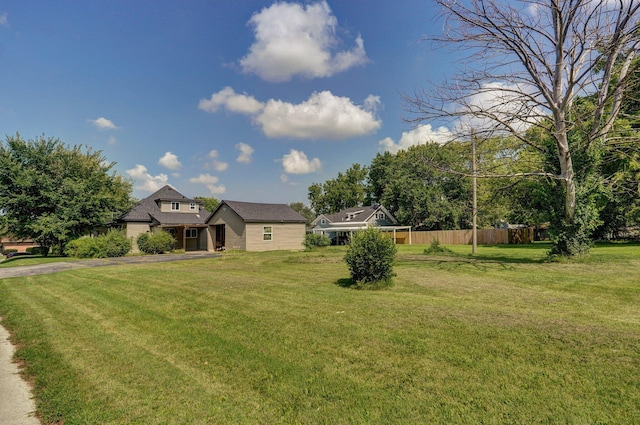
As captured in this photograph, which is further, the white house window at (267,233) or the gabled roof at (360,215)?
the gabled roof at (360,215)

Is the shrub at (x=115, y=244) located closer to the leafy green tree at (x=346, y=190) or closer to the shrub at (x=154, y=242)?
the shrub at (x=154, y=242)

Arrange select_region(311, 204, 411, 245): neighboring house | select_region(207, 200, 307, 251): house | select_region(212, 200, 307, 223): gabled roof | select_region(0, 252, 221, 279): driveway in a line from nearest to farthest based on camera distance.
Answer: select_region(0, 252, 221, 279): driveway → select_region(207, 200, 307, 251): house → select_region(212, 200, 307, 223): gabled roof → select_region(311, 204, 411, 245): neighboring house

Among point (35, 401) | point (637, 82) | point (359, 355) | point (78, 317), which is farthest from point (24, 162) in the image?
point (637, 82)

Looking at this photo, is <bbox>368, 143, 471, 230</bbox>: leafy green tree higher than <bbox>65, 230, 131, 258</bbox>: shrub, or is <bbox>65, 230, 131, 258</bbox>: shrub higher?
<bbox>368, 143, 471, 230</bbox>: leafy green tree

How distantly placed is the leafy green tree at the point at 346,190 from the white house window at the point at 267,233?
38476 millimetres

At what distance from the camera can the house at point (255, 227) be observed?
26797mm

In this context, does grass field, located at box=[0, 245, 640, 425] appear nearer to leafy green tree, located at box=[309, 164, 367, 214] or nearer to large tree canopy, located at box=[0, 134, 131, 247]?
large tree canopy, located at box=[0, 134, 131, 247]

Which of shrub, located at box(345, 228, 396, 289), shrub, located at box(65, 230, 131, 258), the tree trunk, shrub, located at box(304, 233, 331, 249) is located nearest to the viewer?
shrub, located at box(345, 228, 396, 289)

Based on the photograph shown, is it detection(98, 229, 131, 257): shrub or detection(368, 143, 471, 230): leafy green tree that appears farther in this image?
detection(368, 143, 471, 230): leafy green tree

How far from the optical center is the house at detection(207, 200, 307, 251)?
1055 inches

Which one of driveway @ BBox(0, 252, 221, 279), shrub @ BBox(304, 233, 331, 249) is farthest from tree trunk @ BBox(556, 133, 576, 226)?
driveway @ BBox(0, 252, 221, 279)

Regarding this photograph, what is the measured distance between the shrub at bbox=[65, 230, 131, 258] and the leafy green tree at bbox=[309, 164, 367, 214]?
46.5 m

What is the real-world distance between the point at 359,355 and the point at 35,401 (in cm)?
362

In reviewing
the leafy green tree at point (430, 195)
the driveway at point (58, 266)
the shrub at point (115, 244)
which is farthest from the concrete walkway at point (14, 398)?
the leafy green tree at point (430, 195)
